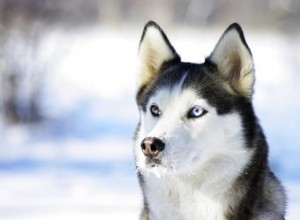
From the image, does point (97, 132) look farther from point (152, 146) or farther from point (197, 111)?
point (152, 146)

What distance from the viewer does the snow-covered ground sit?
839 cm

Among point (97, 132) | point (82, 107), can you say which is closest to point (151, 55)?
point (97, 132)

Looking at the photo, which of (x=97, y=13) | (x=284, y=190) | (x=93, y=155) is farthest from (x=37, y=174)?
(x=97, y=13)

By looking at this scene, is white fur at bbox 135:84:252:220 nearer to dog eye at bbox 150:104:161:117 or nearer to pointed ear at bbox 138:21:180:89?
dog eye at bbox 150:104:161:117

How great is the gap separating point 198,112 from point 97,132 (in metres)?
9.14

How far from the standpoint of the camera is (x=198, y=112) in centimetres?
415

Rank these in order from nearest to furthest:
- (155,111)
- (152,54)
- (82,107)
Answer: (155,111)
(152,54)
(82,107)

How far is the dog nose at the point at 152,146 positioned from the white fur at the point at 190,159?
0.11ft

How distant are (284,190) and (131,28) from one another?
2000 cm

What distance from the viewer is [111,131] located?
13328mm

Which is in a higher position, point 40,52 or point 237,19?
point 40,52

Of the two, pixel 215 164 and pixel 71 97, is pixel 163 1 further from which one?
pixel 215 164

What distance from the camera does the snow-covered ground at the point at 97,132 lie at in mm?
8391

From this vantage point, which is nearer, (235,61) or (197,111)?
(197,111)
